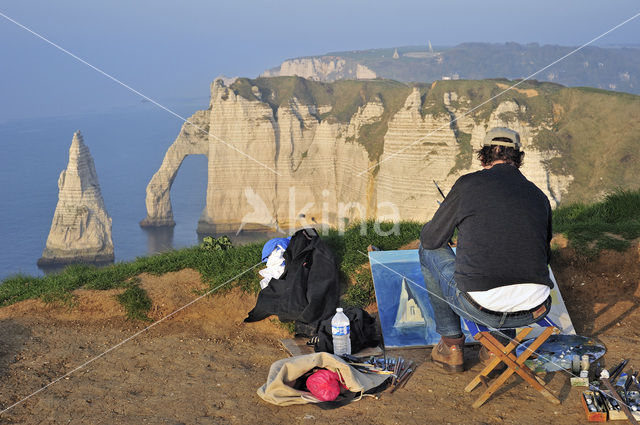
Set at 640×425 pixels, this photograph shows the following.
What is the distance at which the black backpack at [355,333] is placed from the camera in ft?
17.9

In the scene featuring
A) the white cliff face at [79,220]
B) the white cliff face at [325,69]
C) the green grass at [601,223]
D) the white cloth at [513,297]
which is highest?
the white cliff face at [325,69]

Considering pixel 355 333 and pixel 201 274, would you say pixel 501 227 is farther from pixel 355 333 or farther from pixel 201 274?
pixel 201 274

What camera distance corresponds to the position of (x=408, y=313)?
6.09m

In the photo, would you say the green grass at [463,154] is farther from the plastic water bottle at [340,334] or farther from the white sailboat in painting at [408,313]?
the plastic water bottle at [340,334]

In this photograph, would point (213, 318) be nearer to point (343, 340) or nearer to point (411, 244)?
point (343, 340)

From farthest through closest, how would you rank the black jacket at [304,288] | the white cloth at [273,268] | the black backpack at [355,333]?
the white cloth at [273,268] < the black jacket at [304,288] < the black backpack at [355,333]

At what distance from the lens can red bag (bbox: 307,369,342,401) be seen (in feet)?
14.3

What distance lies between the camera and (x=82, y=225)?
70125 mm

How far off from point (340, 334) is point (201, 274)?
8.73ft

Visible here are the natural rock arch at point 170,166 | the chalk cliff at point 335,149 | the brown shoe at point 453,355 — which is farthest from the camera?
the natural rock arch at point 170,166

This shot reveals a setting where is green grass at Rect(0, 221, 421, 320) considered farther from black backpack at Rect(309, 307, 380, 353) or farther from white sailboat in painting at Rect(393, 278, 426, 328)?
black backpack at Rect(309, 307, 380, 353)

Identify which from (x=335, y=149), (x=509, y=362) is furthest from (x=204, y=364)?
(x=335, y=149)

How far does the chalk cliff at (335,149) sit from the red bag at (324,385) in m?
36.6

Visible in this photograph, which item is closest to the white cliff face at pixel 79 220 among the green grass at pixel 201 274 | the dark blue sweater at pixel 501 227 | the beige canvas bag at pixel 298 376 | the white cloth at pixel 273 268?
the green grass at pixel 201 274
